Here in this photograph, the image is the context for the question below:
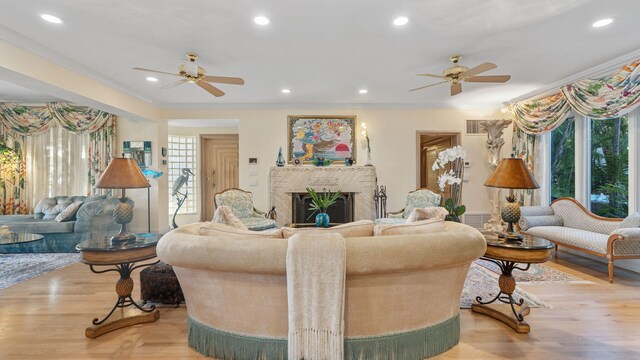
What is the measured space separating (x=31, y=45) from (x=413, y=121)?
5.78 metres

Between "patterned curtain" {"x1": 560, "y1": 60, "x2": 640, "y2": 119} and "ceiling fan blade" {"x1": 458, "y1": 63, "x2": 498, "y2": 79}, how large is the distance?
5.81ft

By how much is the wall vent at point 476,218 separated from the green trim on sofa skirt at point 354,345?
448 centimetres

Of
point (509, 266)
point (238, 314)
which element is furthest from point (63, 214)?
point (509, 266)

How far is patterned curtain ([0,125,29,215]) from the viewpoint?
5.42 meters

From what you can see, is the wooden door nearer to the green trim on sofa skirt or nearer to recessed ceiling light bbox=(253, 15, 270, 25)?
recessed ceiling light bbox=(253, 15, 270, 25)

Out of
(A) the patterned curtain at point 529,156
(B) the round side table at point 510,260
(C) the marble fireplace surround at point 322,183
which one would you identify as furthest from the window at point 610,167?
(C) the marble fireplace surround at point 322,183

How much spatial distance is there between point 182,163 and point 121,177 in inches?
201

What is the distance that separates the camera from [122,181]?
2357 millimetres

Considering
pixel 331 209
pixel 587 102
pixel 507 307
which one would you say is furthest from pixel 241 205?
pixel 587 102

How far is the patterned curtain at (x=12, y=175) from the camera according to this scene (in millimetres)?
5422

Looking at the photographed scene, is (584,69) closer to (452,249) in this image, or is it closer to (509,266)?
(509,266)

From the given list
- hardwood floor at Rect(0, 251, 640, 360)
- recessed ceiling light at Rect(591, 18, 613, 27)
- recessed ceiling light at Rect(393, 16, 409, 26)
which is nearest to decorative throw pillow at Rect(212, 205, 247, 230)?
hardwood floor at Rect(0, 251, 640, 360)

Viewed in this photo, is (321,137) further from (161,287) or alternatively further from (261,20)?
(161,287)

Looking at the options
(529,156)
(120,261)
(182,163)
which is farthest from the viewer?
(182,163)
